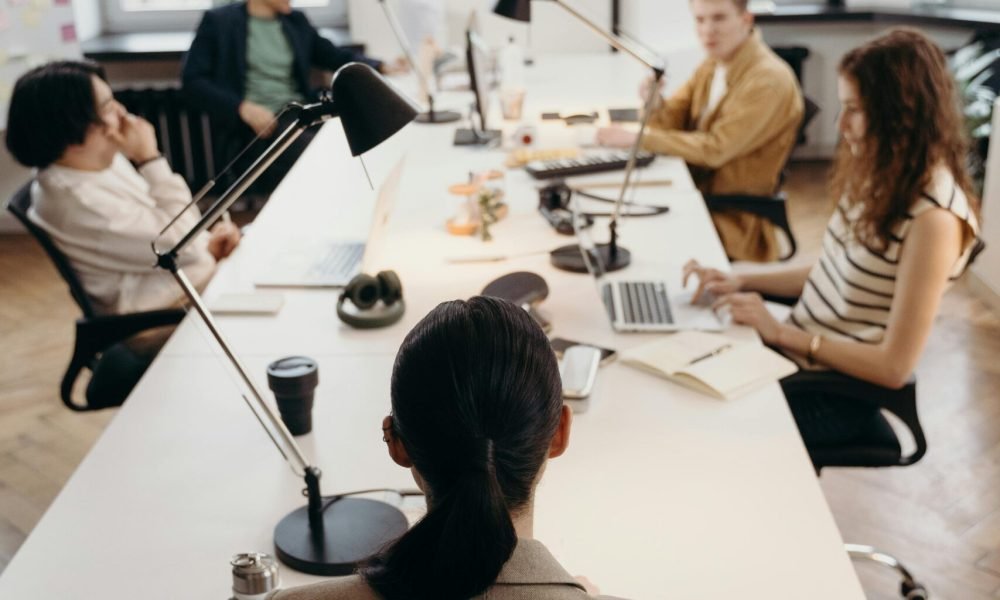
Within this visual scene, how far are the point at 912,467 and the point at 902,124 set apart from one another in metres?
1.22

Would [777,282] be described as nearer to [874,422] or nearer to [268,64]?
[874,422]

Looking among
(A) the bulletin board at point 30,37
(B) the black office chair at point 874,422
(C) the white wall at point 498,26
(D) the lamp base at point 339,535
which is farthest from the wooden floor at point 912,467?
(C) the white wall at point 498,26

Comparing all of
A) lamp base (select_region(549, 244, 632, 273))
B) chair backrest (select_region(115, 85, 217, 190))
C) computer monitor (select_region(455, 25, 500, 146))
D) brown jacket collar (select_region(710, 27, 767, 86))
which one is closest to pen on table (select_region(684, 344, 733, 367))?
lamp base (select_region(549, 244, 632, 273))

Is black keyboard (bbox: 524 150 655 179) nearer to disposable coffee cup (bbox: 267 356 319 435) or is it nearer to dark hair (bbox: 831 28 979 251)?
dark hair (bbox: 831 28 979 251)

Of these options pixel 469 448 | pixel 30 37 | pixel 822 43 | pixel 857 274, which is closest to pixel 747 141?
pixel 857 274

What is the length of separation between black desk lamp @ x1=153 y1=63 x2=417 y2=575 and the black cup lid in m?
0.24

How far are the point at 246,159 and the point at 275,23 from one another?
2.18ft

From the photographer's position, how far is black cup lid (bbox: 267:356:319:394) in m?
1.92

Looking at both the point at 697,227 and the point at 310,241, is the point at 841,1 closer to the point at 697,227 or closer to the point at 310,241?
the point at 697,227

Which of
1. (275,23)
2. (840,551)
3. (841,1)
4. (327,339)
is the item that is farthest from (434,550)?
(841,1)

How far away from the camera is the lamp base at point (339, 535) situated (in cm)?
160

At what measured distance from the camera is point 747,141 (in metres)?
3.55

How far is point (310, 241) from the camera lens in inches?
119

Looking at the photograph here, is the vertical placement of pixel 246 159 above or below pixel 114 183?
below
